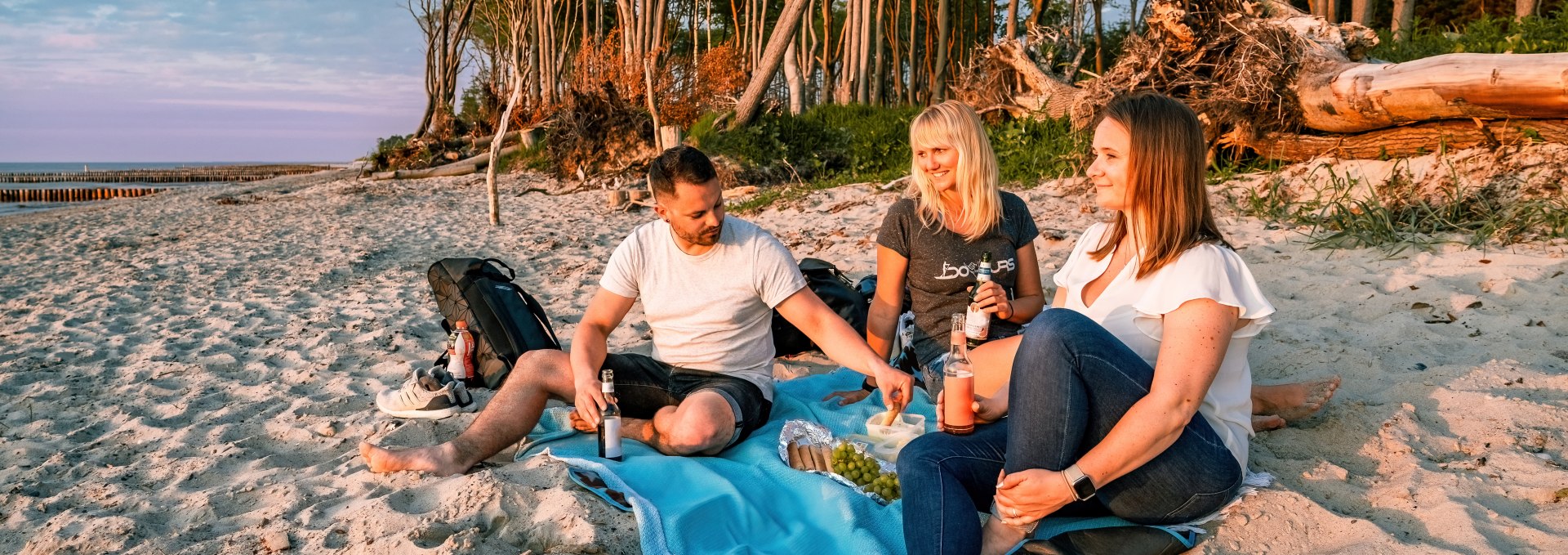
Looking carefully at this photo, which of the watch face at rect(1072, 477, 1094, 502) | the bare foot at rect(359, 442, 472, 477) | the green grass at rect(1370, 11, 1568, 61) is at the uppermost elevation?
the green grass at rect(1370, 11, 1568, 61)

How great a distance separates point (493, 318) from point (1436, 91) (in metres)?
6.00

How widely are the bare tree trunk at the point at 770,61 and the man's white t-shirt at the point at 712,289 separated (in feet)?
29.0

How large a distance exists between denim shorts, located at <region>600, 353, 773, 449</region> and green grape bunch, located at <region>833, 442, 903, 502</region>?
0.50 meters

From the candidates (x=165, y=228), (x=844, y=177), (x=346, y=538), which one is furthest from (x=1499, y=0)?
(x=165, y=228)

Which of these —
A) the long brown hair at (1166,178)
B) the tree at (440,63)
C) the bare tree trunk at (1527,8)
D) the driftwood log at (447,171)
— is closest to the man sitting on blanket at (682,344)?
the long brown hair at (1166,178)

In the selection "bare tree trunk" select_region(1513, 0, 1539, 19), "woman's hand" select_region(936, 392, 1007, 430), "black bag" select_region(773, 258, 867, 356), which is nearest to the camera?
"woman's hand" select_region(936, 392, 1007, 430)

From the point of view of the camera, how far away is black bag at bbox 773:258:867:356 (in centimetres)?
492

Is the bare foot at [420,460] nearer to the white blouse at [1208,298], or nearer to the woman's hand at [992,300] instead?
the woman's hand at [992,300]

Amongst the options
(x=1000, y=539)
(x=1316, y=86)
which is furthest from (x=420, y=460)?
(x=1316, y=86)

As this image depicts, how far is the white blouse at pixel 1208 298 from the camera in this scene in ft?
8.11

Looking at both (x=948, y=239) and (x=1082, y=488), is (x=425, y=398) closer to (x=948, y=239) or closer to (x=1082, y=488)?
(x=948, y=239)

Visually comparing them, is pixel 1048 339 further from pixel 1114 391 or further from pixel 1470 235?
pixel 1470 235

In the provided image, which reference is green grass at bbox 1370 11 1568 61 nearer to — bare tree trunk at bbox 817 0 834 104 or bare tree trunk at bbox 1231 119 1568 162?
bare tree trunk at bbox 1231 119 1568 162

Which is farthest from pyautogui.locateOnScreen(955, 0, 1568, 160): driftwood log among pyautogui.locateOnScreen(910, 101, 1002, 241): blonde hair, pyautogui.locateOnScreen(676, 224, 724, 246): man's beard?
pyautogui.locateOnScreen(676, 224, 724, 246): man's beard
